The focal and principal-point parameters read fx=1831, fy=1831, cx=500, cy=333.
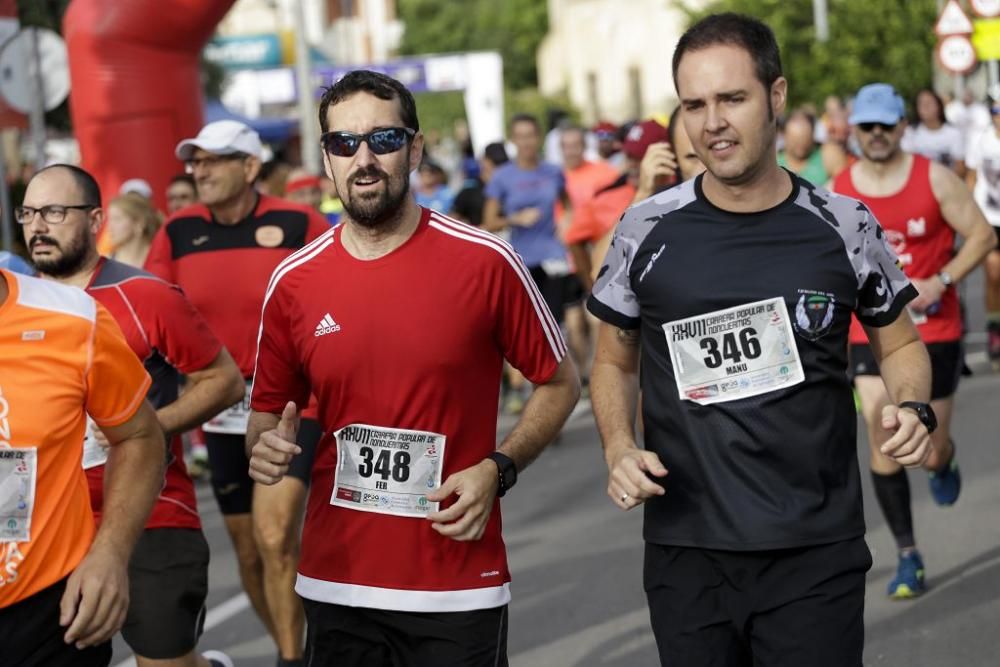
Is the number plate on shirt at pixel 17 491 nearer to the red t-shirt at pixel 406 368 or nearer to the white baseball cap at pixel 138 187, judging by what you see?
the red t-shirt at pixel 406 368

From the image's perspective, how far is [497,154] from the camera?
1689cm

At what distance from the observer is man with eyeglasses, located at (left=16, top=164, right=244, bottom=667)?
536cm

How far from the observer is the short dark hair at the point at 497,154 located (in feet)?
55.0

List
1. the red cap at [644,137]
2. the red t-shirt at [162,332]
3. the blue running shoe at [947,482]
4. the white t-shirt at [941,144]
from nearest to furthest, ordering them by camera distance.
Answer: the red t-shirt at [162,332] → the blue running shoe at [947,482] → the red cap at [644,137] → the white t-shirt at [941,144]

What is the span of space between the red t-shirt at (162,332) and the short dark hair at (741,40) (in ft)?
6.69

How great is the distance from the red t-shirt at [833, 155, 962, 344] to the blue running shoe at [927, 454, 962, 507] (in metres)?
0.58

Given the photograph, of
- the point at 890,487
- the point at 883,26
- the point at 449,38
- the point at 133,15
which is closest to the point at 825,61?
the point at 883,26

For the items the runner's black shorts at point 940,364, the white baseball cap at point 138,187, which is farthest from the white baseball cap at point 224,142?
the white baseball cap at point 138,187

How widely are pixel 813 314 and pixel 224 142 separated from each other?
11.9 feet

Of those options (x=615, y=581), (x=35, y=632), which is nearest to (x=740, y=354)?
(x=35, y=632)

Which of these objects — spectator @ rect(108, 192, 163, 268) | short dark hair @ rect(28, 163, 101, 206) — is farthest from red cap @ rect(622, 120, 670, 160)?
short dark hair @ rect(28, 163, 101, 206)

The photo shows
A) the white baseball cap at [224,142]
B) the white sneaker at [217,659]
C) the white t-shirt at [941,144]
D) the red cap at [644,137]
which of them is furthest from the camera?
the white t-shirt at [941,144]

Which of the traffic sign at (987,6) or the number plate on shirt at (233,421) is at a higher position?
the traffic sign at (987,6)

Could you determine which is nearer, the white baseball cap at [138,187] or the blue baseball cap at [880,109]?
the blue baseball cap at [880,109]
